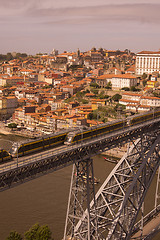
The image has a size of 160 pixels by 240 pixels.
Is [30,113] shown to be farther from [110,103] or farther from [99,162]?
[99,162]

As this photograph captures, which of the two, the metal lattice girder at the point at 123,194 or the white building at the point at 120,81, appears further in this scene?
the white building at the point at 120,81

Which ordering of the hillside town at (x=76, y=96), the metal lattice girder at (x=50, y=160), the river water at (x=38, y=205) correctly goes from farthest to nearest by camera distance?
the hillside town at (x=76, y=96), the river water at (x=38, y=205), the metal lattice girder at (x=50, y=160)

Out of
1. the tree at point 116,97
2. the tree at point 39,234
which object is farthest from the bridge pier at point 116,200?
the tree at point 116,97

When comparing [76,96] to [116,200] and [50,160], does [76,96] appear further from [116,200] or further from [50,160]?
[50,160]

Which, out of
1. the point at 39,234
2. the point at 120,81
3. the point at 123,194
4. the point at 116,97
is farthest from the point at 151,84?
the point at 39,234

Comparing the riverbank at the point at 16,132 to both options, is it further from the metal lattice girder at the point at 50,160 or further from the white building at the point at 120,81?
the metal lattice girder at the point at 50,160

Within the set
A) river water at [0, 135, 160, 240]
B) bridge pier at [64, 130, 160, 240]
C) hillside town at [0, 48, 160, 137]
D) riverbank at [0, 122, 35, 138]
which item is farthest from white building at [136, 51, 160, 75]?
bridge pier at [64, 130, 160, 240]


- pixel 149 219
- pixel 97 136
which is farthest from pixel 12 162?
pixel 149 219
